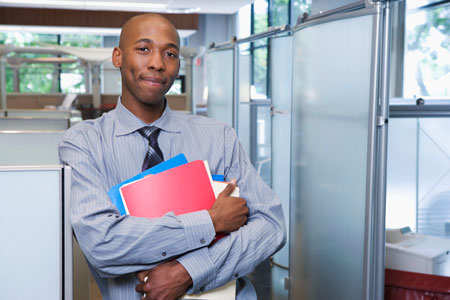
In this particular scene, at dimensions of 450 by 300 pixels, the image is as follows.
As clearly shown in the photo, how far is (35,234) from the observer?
4.30 feet

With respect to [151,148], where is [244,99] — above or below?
above

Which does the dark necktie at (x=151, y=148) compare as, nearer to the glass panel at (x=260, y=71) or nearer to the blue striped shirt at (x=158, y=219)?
the blue striped shirt at (x=158, y=219)

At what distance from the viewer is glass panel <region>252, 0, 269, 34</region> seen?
11.1m

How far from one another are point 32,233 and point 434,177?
214 cm

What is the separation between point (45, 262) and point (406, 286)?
1.34m

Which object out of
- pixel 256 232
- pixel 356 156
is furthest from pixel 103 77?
pixel 256 232

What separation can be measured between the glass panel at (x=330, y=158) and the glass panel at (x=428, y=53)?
5423 millimetres

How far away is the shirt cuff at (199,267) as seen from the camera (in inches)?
45.5

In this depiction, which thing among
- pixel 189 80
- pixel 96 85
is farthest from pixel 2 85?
pixel 189 80

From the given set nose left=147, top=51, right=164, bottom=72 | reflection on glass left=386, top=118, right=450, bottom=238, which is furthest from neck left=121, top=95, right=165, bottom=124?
reflection on glass left=386, top=118, right=450, bottom=238

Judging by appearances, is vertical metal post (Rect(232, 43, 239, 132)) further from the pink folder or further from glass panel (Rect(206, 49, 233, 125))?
the pink folder

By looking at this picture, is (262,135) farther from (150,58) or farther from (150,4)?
(150,4)

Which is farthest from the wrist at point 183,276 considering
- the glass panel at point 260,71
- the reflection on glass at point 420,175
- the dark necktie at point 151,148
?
the glass panel at point 260,71

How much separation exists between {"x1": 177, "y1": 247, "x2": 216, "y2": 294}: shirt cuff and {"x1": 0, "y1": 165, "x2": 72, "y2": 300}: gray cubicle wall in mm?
355
